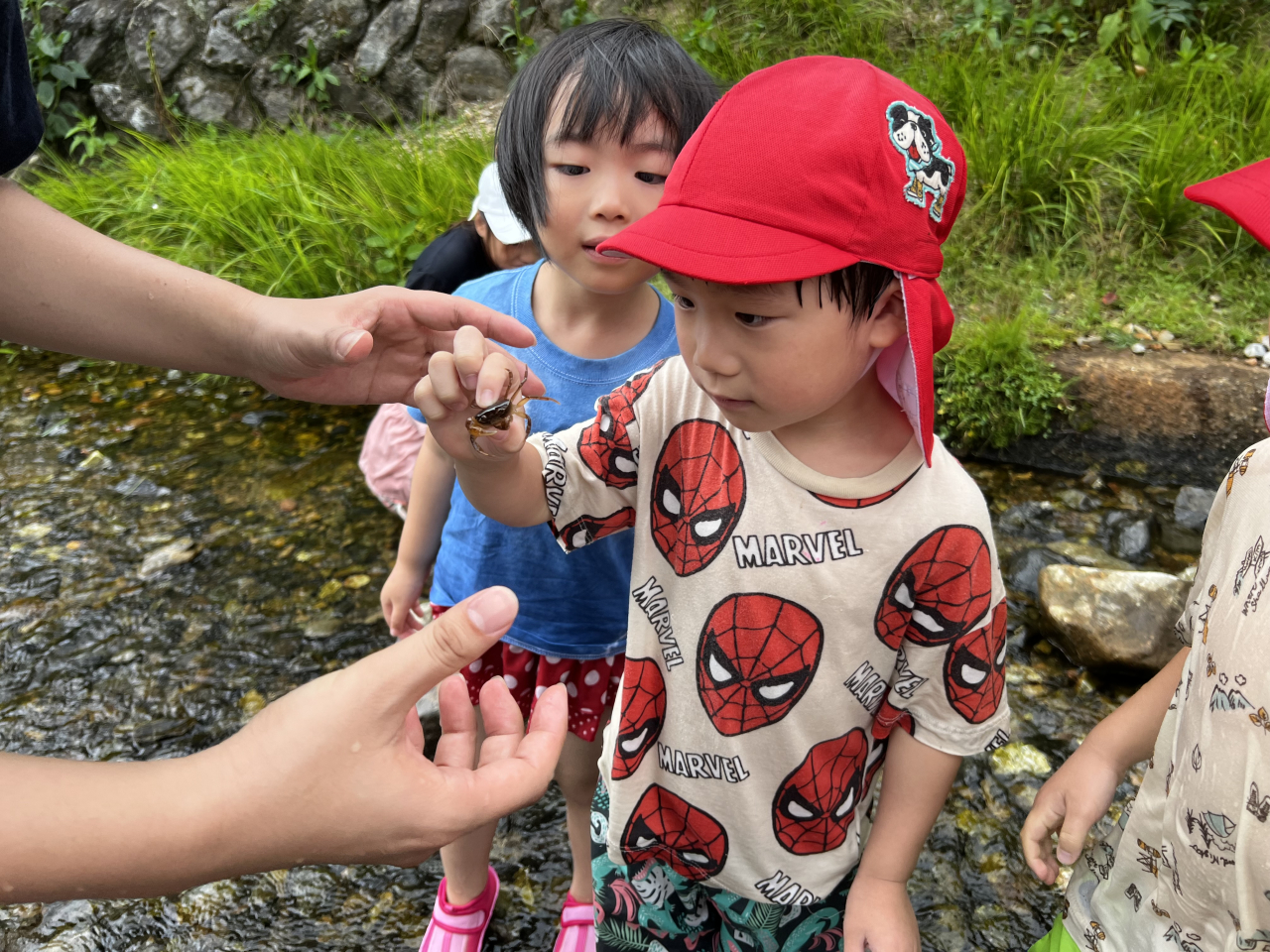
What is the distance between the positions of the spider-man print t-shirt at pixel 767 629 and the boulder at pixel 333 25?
258 inches

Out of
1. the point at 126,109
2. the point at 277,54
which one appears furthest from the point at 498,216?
the point at 126,109

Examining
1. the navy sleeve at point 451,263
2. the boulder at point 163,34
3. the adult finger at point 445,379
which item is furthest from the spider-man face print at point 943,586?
the boulder at point 163,34

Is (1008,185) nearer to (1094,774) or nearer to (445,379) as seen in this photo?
(1094,774)

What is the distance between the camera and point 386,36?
691 centimetres

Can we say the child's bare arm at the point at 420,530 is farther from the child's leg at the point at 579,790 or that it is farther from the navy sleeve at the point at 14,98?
the navy sleeve at the point at 14,98

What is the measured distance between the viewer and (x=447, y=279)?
2.86 metres

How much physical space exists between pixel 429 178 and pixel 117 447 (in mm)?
1870

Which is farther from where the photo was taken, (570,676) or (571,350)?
(570,676)

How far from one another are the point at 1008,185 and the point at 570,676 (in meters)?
3.39

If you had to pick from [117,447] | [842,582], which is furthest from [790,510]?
[117,447]

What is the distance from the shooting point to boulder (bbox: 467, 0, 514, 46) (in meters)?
6.70

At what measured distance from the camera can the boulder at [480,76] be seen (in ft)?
22.1

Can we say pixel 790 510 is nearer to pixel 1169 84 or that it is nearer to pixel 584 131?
pixel 584 131

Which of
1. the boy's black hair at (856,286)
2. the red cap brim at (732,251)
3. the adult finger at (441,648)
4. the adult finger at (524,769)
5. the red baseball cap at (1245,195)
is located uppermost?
the red baseball cap at (1245,195)
